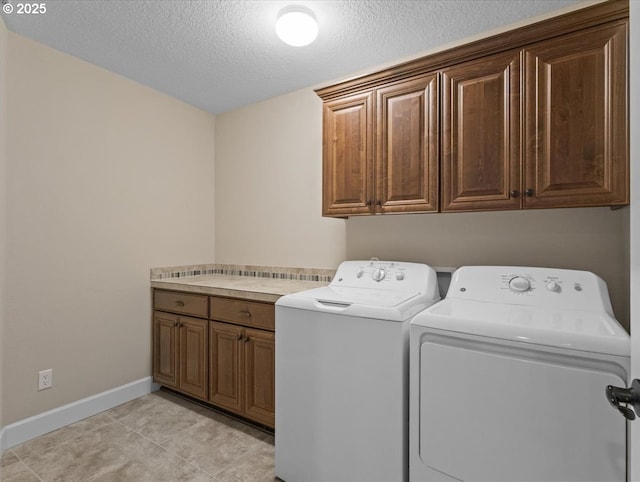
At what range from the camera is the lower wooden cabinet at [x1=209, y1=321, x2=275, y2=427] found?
212 centimetres

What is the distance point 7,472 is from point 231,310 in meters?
1.34

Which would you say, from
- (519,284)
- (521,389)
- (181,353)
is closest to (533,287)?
(519,284)

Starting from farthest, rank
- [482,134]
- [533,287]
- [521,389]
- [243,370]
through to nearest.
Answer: [243,370]
[482,134]
[533,287]
[521,389]

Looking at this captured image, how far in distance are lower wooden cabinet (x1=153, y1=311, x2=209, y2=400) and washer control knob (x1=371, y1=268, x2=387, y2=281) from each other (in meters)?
1.21

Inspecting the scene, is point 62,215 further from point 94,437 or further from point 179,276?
point 94,437

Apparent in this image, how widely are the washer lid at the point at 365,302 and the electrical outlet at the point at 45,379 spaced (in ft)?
5.22

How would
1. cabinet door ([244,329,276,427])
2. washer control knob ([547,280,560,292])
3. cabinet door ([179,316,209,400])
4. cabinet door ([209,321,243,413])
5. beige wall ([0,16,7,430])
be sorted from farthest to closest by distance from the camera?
cabinet door ([179,316,209,400]) → cabinet door ([209,321,243,413]) → cabinet door ([244,329,276,427]) → beige wall ([0,16,7,430]) → washer control knob ([547,280,560,292])

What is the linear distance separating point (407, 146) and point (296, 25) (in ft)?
2.81

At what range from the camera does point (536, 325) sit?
1251 millimetres

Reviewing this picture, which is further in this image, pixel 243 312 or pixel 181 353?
pixel 181 353

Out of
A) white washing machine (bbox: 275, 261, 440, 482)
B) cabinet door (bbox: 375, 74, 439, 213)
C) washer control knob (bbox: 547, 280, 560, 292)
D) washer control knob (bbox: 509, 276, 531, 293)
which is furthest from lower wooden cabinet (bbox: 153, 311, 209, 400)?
washer control knob (bbox: 547, 280, 560, 292)

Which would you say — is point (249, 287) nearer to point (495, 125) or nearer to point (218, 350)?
point (218, 350)

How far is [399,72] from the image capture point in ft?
6.44

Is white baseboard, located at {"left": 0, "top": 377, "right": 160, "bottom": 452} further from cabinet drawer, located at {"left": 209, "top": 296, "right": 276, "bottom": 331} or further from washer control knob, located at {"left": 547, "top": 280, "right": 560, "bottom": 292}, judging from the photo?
washer control knob, located at {"left": 547, "top": 280, "right": 560, "bottom": 292}
